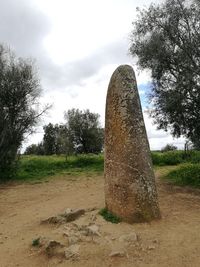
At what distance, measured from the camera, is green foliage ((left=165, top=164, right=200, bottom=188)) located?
1869 centimetres

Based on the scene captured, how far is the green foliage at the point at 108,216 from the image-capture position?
1060 cm

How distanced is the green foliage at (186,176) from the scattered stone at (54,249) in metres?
10.0

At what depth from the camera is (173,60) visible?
2003 centimetres

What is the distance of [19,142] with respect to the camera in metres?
24.8

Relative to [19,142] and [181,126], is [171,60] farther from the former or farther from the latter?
[19,142]

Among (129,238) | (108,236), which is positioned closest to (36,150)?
(108,236)

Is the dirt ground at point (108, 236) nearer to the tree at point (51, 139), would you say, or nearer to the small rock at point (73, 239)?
the small rock at point (73, 239)

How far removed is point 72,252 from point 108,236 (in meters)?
1.03

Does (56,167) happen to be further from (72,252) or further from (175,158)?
(72,252)

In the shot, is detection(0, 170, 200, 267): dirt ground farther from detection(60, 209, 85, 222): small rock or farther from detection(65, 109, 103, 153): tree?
detection(65, 109, 103, 153): tree

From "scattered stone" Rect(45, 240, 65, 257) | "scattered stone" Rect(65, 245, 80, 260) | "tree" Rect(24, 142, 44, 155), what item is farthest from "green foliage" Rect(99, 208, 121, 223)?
"tree" Rect(24, 142, 44, 155)

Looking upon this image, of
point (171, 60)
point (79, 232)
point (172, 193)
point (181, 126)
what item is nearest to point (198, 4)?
point (171, 60)

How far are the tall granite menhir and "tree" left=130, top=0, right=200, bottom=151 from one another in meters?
7.72

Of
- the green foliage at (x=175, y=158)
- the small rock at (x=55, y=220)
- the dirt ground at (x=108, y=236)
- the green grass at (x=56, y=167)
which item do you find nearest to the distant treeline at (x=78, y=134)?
the green grass at (x=56, y=167)
